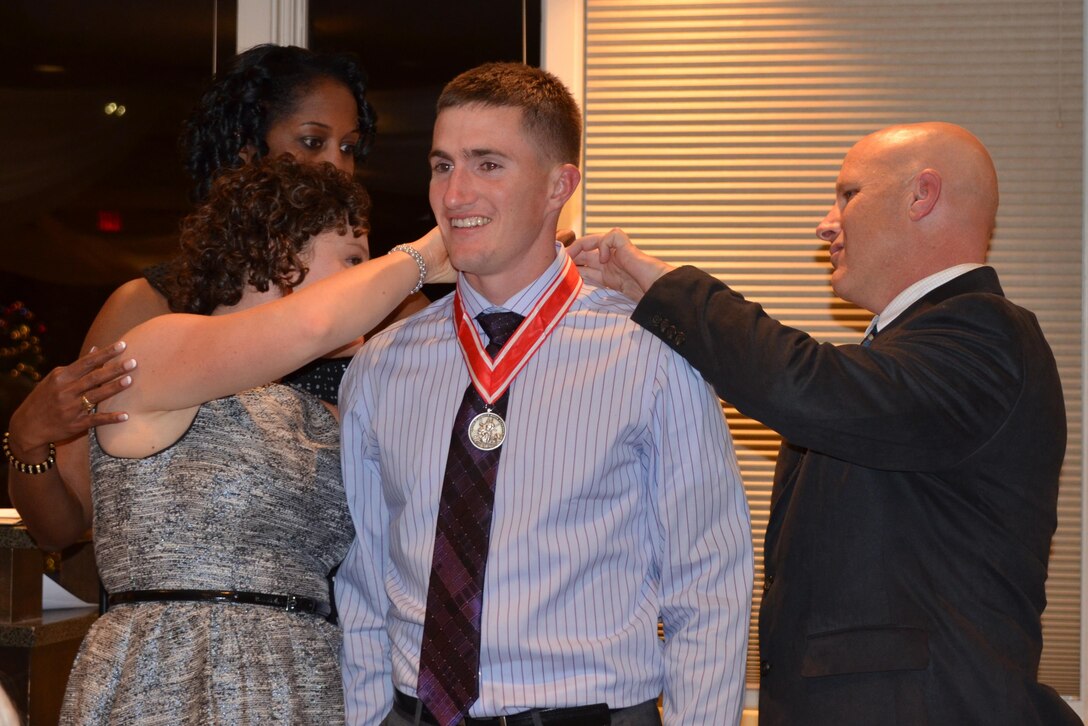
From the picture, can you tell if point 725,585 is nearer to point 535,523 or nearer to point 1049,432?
point 535,523

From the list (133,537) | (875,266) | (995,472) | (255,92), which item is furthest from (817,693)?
(255,92)

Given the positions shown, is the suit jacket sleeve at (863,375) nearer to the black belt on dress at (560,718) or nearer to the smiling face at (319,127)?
the black belt on dress at (560,718)

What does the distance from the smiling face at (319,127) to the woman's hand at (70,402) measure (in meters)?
0.84

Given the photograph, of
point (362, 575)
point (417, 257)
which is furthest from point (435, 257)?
point (362, 575)

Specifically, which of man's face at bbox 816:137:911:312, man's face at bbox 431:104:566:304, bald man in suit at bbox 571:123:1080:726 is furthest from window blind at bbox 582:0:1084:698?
man's face at bbox 431:104:566:304

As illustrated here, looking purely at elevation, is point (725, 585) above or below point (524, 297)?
below

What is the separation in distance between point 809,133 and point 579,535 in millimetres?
2043

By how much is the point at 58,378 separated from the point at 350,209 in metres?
0.62

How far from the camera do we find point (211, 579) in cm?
188

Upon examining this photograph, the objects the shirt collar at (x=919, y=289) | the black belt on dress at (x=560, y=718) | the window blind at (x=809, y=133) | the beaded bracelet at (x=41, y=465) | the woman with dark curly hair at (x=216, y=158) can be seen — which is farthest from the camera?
the window blind at (x=809, y=133)

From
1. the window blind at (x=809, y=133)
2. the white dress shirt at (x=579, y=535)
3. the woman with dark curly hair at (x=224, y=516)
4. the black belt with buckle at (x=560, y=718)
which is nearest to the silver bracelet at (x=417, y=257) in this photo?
the woman with dark curly hair at (x=224, y=516)

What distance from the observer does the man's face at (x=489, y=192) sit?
200cm

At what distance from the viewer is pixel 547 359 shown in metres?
2.00

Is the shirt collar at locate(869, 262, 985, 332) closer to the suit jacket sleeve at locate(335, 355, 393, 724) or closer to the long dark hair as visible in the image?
the suit jacket sleeve at locate(335, 355, 393, 724)
